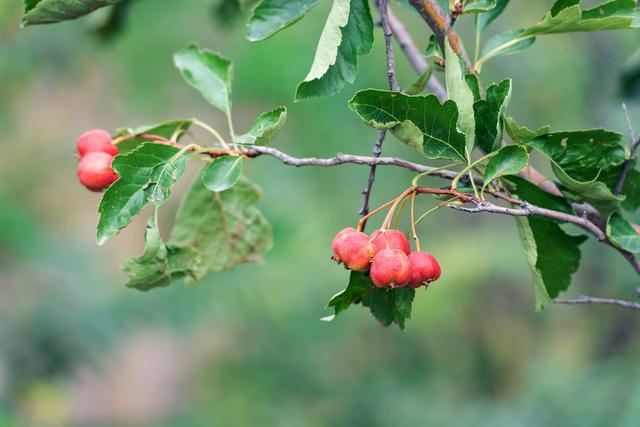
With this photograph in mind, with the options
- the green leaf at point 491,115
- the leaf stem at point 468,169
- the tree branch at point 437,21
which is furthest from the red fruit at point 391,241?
the tree branch at point 437,21

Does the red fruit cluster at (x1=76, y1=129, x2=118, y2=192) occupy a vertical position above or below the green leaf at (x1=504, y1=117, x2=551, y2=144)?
above

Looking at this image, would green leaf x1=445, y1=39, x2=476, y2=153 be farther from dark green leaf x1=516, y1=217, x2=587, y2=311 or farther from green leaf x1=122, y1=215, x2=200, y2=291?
green leaf x1=122, y1=215, x2=200, y2=291

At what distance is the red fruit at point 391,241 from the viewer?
1.23m

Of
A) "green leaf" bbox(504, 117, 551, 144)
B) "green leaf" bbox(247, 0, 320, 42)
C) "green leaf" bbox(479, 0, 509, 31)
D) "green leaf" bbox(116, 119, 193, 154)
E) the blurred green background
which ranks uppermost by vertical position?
"green leaf" bbox(247, 0, 320, 42)

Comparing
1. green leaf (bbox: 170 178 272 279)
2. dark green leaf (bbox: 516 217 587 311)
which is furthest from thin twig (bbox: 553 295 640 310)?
green leaf (bbox: 170 178 272 279)

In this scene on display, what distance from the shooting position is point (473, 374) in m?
5.81

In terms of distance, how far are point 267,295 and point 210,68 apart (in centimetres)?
316

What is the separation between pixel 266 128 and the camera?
4.09 ft

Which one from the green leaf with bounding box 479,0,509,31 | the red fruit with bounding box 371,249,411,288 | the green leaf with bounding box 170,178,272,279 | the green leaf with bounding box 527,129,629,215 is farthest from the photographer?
the green leaf with bounding box 170,178,272,279

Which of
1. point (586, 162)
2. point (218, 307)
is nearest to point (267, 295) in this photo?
point (218, 307)

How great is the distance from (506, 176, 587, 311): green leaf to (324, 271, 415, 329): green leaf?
0.22m

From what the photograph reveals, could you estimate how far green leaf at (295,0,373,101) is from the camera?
1.25m

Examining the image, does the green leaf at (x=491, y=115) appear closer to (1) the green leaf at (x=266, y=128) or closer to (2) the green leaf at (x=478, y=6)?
(2) the green leaf at (x=478, y=6)

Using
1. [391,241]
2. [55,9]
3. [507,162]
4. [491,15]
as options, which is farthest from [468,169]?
[55,9]
